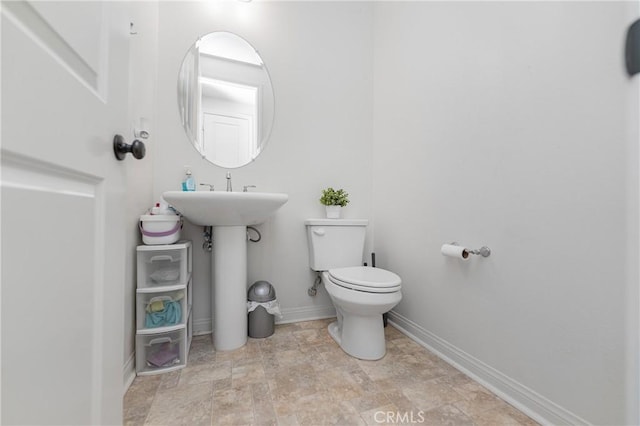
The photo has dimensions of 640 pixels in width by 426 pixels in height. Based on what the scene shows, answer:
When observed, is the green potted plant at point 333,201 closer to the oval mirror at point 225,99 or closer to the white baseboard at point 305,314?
the oval mirror at point 225,99

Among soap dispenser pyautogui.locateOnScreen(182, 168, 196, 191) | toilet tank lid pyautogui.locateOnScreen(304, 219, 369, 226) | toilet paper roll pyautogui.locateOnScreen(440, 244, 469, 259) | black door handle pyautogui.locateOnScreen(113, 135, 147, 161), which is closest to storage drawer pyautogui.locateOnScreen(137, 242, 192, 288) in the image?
soap dispenser pyautogui.locateOnScreen(182, 168, 196, 191)

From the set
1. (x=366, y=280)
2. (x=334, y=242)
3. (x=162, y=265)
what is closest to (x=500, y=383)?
(x=366, y=280)

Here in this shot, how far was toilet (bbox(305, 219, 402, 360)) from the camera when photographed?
4.38 feet

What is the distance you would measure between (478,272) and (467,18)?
4.08 ft

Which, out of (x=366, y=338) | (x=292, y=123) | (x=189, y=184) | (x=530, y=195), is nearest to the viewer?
(x=530, y=195)

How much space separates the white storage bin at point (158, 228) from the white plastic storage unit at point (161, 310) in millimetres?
36

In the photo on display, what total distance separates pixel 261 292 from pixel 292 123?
45.9 inches

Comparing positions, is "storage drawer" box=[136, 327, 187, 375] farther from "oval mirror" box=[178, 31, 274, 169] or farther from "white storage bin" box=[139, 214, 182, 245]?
"oval mirror" box=[178, 31, 274, 169]

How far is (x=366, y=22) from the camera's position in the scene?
212 centimetres

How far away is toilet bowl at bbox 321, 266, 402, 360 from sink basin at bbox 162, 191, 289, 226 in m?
0.53

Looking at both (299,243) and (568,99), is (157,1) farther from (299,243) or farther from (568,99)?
(568,99)

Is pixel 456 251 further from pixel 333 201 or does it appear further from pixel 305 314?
pixel 305 314

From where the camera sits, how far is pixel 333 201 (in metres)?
1.87

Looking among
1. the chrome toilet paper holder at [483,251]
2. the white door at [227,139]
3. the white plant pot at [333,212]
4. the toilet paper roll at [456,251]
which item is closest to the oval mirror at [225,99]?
the white door at [227,139]
